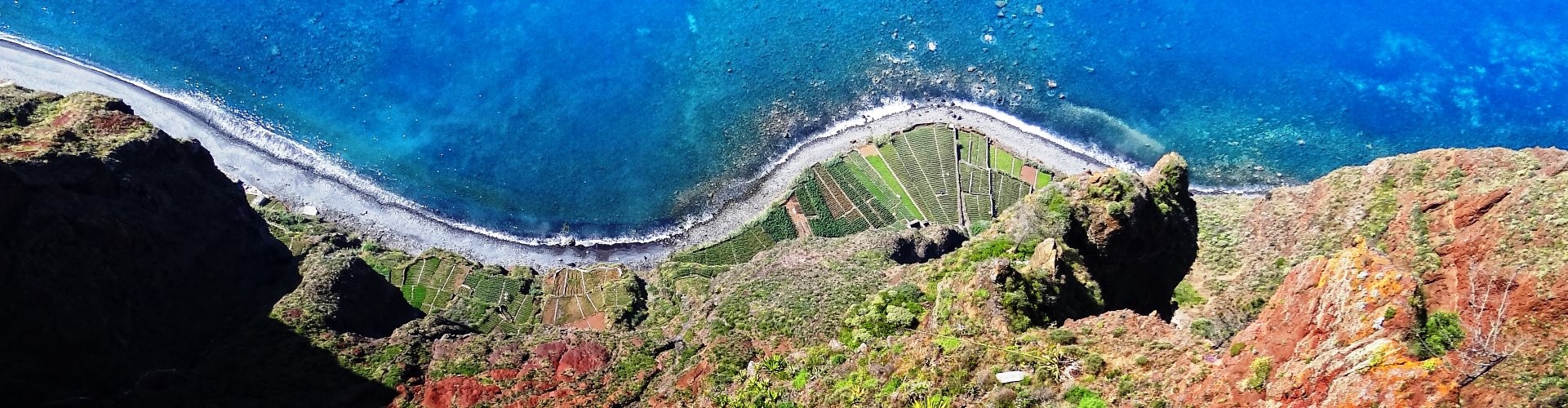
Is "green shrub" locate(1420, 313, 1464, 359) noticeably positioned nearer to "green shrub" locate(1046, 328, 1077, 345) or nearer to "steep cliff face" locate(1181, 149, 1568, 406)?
"steep cliff face" locate(1181, 149, 1568, 406)

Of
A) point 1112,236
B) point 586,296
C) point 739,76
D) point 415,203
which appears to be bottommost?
point 1112,236

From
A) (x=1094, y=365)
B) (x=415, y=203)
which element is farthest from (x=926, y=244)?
(x=415, y=203)

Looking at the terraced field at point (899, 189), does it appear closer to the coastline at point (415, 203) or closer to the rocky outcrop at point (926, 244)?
the coastline at point (415, 203)

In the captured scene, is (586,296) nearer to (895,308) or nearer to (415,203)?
(415,203)

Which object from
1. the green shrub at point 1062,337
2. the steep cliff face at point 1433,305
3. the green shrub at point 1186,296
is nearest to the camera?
the steep cliff face at point 1433,305

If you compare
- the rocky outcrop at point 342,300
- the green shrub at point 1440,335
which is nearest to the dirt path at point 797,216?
the rocky outcrop at point 342,300

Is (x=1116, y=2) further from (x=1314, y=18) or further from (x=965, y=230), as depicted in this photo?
(x=965, y=230)
